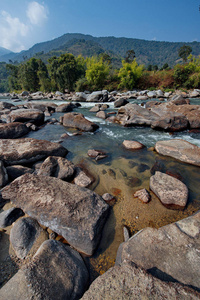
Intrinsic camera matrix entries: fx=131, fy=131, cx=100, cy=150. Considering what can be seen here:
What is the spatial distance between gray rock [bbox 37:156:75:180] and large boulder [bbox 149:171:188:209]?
8.47 ft

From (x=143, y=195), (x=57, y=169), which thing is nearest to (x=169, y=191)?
(x=143, y=195)

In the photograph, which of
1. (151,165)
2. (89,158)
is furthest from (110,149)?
(151,165)

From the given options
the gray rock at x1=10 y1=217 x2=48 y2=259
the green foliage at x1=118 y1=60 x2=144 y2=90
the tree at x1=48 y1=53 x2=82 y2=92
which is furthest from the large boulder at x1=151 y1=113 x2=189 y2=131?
the tree at x1=48 y1=53 x2=82 y2=92

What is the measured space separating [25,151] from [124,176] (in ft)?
12.4

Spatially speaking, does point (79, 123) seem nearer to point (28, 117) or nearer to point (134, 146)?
point (28, 117)

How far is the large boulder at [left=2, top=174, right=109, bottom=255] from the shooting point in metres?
2.51

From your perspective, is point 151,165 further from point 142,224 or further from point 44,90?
point 44,90

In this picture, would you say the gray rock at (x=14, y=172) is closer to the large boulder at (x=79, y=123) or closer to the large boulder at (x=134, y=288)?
the large boulder at (x=134, y=288)

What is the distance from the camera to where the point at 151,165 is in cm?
507

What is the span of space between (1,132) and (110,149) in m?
5.93

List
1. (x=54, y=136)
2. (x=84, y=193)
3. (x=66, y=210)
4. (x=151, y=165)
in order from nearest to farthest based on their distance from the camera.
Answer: (x=66, y=210), (x=84, y=193), (x=151, y=165), (x=54, y=136)

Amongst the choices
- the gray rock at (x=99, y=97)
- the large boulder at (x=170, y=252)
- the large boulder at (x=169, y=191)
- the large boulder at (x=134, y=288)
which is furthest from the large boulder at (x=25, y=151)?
the gray rock at (x=99, y=97)

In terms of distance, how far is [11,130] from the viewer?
24.6 ft

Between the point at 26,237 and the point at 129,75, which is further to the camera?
the point at 129,75
